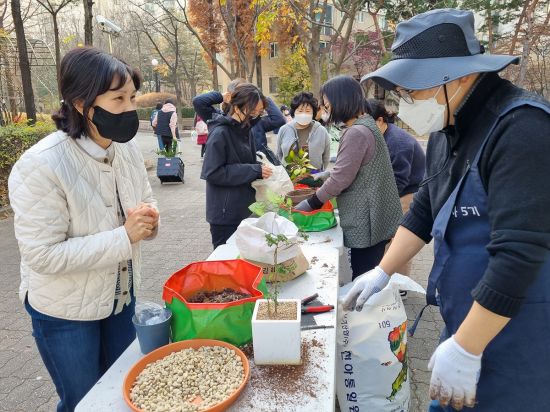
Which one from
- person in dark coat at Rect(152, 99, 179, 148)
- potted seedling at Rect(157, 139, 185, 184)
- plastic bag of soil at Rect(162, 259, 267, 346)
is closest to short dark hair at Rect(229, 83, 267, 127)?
plastic bag of soil at Rect(162, 259, 267, 346)

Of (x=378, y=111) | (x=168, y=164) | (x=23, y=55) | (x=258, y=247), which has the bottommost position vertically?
(x=168, y=164)

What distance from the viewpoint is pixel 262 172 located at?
303 centimetres

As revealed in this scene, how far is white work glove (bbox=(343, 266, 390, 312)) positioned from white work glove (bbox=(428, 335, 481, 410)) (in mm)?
566

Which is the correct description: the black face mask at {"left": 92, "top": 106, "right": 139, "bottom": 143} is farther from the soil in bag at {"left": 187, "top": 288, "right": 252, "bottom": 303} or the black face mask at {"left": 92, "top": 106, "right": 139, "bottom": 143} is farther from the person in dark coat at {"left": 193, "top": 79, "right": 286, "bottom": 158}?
the person in dark coat at {"left": 193, "top": 79, "right": 286, "bottom": 158}

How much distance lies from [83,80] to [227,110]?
1674 millimetres

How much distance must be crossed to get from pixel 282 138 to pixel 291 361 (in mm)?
4003

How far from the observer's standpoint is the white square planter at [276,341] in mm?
1397

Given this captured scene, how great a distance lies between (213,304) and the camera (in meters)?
1.43

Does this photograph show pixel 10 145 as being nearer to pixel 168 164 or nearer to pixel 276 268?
pixel 168 164

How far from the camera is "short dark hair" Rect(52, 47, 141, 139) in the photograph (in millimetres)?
1574

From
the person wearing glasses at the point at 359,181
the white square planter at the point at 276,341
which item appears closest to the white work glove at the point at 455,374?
the white square planter at the point at 276,341

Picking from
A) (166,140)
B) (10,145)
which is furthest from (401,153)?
(166,140)

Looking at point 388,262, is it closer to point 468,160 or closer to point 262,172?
point 468,160

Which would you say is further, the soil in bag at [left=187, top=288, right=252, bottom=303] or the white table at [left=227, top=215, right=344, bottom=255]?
the white table at [left=227, top=215, right=344, bottom=255]
